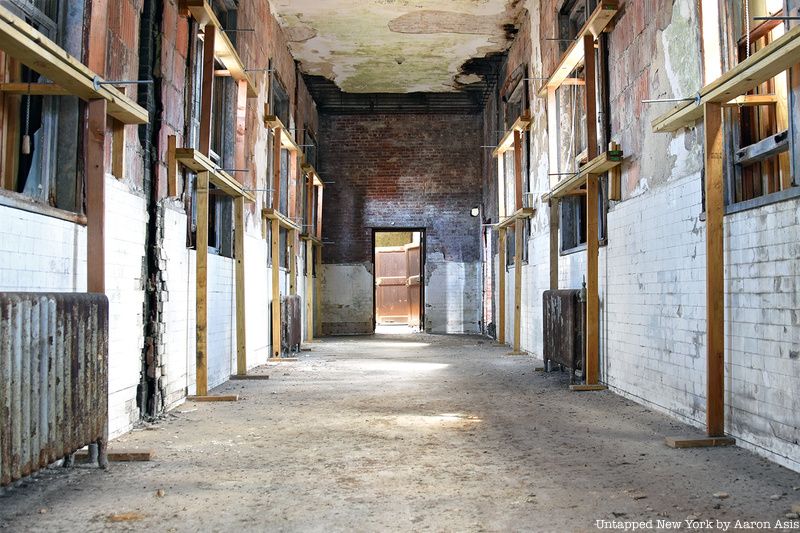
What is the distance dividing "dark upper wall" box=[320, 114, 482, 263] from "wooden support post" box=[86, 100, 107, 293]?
1100 cm

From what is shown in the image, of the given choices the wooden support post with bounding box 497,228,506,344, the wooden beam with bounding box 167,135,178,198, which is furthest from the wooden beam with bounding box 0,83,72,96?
the wooden support post with bounding box 497,228,506,344

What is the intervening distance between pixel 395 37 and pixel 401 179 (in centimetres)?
408

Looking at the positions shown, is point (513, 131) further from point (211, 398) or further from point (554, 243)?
point (211, 398)

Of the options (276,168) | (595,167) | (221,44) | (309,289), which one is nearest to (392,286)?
(309,289)

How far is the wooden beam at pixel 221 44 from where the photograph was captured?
507 centimetres

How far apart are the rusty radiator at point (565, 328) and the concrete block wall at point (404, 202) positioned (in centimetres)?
701

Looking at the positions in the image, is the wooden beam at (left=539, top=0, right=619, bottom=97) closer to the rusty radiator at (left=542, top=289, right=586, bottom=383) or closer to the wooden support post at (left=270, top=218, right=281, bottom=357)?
the rusty radiator at (left=542, top=289, right=586, bottom=383)

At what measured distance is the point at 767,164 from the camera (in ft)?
11.9

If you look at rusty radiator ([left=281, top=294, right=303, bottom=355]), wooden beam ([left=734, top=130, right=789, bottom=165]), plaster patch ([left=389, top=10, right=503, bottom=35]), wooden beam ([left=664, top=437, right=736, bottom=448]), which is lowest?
wooden beam ([left=664, top=437, right=736, bottom=448])

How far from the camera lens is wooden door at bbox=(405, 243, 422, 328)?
19.5 meters

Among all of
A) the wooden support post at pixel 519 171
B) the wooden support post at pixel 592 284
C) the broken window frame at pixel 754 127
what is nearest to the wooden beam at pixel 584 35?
the wooden support post at pixel 592 284

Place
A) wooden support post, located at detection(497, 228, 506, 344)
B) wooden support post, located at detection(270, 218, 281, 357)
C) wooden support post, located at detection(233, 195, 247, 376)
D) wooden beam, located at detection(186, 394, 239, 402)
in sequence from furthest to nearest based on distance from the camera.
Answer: wooden support post, located at detection(497, 228, 506, 344) → wooden support post, located at detection(270, 218, 281, 357) → wooden support post, located at detection(233, 195, 247, 376) → wooden beam, located at detection(186, 394, 239, 402)

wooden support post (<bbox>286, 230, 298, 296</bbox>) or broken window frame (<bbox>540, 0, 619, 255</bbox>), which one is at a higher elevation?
broken window frame (<bbox>540, 0, 619, 255</bbox>)

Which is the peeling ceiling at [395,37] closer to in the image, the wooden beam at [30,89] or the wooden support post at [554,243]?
the wooden support post at [554,243]
